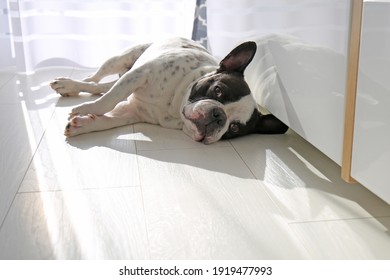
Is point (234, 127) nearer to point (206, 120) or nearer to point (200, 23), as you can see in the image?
point (206, 120)

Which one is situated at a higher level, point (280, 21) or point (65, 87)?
point (280, 21)

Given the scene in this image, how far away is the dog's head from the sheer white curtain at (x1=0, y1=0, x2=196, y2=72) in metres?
1.46

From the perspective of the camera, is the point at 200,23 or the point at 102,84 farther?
the point at 200,23

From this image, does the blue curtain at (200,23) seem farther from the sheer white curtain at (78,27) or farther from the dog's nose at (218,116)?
the dog's nose at (218,116)

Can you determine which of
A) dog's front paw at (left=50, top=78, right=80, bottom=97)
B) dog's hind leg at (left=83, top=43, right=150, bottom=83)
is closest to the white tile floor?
dog's front paw at (left=50, top=78, right=80, bottom=97)

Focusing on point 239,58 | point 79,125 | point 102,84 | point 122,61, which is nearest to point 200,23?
point 122,61

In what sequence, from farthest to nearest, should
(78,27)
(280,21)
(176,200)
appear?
(78,27) < (280,21) < (176,200)

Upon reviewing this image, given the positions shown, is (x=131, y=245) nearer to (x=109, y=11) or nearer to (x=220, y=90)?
(x=220, y=90)

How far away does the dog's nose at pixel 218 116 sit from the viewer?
1.71 m

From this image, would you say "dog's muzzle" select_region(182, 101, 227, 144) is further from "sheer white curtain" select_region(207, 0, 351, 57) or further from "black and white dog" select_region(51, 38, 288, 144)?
"sheer white curtain" select_region(207, 0, 351, 57)

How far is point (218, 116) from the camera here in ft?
5.64

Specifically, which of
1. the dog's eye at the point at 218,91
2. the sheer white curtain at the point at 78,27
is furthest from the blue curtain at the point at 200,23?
the dog's eye at the point at 218,91

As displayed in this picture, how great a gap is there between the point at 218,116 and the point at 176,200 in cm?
53

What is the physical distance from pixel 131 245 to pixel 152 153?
0.62 m
